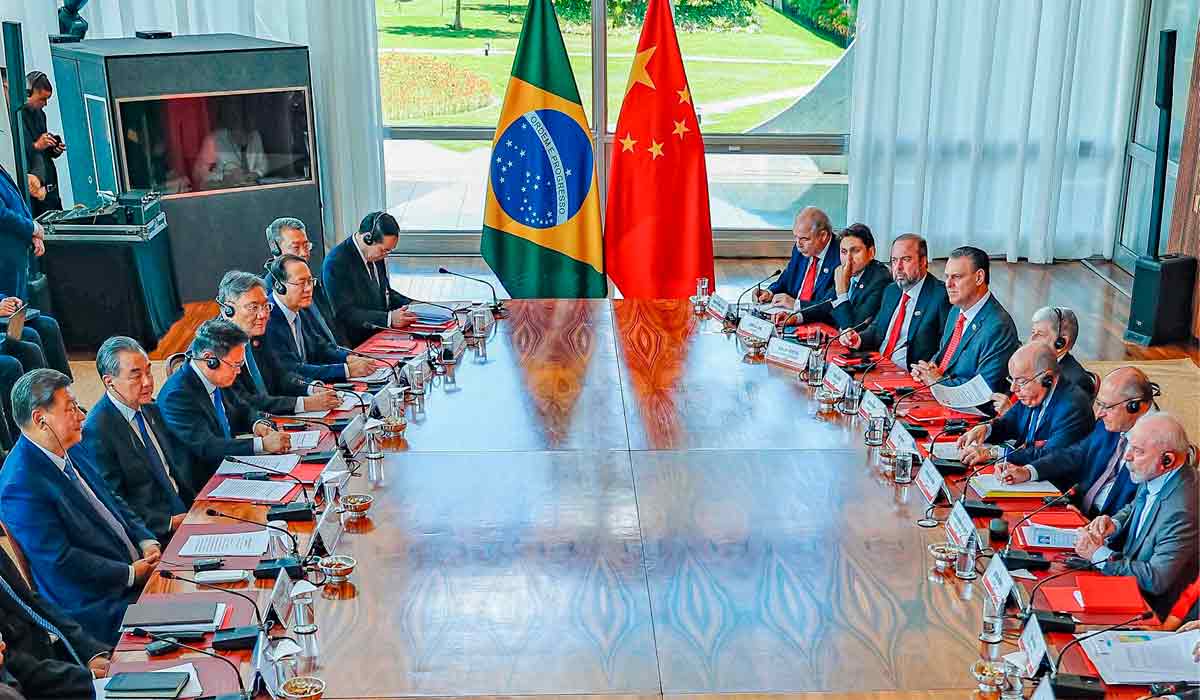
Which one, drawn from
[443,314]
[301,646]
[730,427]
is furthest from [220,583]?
[443,314]

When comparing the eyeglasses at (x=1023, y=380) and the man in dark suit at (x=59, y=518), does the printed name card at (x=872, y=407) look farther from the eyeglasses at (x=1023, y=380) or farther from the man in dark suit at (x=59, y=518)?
the man in dark suit at (x=59, y=518)

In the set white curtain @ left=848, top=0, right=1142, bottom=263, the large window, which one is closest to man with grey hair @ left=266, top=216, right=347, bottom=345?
the large window

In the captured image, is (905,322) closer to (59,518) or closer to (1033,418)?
(1033,418)

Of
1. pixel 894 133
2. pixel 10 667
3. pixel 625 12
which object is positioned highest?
pixel 625 12

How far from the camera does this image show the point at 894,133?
8836 millimetres

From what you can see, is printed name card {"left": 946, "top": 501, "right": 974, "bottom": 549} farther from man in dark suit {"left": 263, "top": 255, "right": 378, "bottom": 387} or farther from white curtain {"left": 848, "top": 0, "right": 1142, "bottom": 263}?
white curtain {"left": 848, "top": 0, "right": 1142, "bottom": 263}

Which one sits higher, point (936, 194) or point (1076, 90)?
point (1076, 90)

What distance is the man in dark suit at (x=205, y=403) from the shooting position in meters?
4.24

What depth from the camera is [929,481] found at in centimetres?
386

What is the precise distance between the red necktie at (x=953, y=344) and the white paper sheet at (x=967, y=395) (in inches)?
17.5

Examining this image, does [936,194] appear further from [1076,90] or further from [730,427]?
[730,427]

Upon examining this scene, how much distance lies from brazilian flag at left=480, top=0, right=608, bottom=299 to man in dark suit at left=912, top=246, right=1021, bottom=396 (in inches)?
101

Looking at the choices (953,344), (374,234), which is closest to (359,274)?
(374,234)

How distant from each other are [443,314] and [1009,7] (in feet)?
16.4
